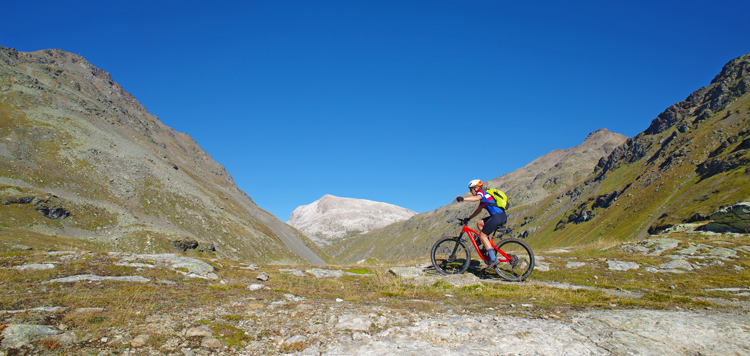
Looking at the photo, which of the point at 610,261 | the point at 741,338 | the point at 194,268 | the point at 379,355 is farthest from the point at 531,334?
the point at 610,261

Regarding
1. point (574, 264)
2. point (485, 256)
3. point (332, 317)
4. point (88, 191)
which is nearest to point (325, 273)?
point (485, 256)

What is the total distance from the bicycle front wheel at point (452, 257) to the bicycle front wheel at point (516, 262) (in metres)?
1.47

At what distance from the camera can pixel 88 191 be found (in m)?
75.9

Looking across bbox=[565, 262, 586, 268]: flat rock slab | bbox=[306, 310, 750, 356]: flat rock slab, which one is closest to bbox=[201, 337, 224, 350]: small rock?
bbox=[306, 310, 750, 356]: flat rock slab

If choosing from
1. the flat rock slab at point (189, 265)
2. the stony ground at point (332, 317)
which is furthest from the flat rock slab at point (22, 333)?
the flat rock slab at point (189, 265)

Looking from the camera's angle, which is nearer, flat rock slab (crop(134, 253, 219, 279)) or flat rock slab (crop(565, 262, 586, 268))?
flat rock slab (crop(134, 253, 219, 279))

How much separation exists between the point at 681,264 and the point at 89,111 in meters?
161

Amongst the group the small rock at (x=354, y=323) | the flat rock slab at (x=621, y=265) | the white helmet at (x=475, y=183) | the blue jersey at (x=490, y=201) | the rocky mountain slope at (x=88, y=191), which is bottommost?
the flat rock slab at (x=621, y=265)

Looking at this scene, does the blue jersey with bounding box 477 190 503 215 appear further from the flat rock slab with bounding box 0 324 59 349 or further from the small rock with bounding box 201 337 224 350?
the flat rock slab with bounding box 0 324 59 349

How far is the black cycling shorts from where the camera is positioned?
13.0 meters

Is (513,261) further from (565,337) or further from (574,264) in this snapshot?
(565,337)

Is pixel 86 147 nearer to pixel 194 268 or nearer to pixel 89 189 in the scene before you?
pixel 89 189

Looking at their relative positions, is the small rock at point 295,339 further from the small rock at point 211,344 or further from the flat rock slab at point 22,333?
the flat rock slab at point 22,333

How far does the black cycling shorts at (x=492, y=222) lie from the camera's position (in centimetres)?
1303
